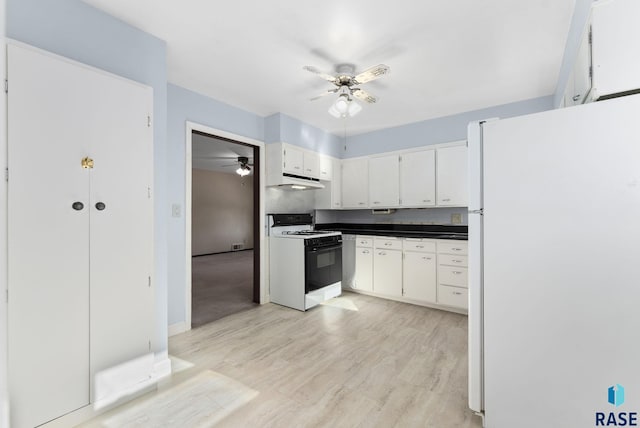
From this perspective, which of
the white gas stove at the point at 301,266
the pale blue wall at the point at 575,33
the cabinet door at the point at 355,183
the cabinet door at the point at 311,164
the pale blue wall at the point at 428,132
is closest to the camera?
the pale blue wall at the point at 575,33

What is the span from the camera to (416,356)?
2.50 m

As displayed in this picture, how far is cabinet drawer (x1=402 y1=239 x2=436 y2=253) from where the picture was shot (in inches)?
148

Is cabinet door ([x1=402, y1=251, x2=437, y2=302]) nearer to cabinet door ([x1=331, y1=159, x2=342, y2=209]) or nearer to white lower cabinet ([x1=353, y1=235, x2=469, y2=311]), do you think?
white lower cabinet ([x1=353, y1=235, x2=469, y2=311])

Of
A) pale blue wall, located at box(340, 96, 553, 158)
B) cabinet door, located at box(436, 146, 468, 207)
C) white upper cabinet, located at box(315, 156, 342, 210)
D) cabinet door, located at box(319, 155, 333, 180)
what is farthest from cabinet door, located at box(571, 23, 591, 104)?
white upper cabinet, located at box(315, 156, 342, 210)

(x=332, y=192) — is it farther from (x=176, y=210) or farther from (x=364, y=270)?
Answer: (x=176, y=210)

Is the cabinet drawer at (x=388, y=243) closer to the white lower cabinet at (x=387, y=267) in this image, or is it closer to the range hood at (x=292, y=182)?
the white lower cabinet at (x=387, y=267)

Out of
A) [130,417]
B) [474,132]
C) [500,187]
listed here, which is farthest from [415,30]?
[130,417]

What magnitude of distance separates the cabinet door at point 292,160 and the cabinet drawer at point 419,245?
1791 mm

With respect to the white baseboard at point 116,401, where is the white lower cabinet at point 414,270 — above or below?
above

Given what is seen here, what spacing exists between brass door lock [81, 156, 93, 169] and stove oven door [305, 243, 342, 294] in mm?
2392

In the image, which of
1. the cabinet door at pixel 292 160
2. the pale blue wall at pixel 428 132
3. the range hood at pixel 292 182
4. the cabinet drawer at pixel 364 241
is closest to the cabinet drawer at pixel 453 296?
the cabinet drawer at pixel 364 241

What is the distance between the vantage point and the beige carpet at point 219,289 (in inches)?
142

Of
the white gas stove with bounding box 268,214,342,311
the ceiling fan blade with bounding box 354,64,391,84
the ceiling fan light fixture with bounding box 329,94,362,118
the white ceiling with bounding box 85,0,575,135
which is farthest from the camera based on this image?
the white gas stove with bounding box 268,214,342,311

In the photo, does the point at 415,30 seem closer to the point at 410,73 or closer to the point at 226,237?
the point at 410,73
